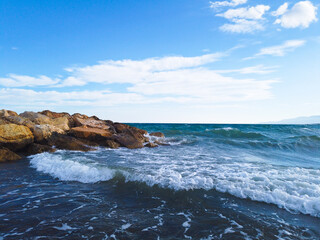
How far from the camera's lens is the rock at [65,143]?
1195 cm

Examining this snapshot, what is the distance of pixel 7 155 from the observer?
9.43 meters

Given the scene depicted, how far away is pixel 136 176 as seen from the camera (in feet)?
21.2

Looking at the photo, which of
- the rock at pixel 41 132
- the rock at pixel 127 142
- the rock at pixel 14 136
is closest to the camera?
the rock at pixel 14 136

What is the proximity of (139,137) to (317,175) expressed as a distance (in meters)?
10.9

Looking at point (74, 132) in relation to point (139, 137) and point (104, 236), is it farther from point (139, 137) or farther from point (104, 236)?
point (104, 236)

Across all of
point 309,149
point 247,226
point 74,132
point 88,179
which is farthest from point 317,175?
point 74,132

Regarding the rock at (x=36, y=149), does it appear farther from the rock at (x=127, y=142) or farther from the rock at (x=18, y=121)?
the rock at (x=127, y=142)

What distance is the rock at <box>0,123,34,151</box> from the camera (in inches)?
388

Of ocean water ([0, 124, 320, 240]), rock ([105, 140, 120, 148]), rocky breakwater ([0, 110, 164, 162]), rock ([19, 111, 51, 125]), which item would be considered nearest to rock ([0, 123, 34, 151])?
rocky breakwater ([0, 110, 164, 162])

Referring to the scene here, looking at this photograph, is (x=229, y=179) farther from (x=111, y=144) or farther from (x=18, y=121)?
(x=18, y=121)

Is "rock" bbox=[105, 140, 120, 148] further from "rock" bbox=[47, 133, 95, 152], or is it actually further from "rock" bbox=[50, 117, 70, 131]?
"rock" bbox=[50, 117, 70, 131]

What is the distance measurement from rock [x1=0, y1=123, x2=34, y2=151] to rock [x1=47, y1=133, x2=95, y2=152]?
1.33 meters

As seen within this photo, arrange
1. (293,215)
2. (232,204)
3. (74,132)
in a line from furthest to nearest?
1. (74,132)
2. (232,204)
3. (293,215)

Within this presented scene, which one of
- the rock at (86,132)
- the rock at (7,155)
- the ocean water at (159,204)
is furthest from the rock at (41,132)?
the ocean water at (159,204)
